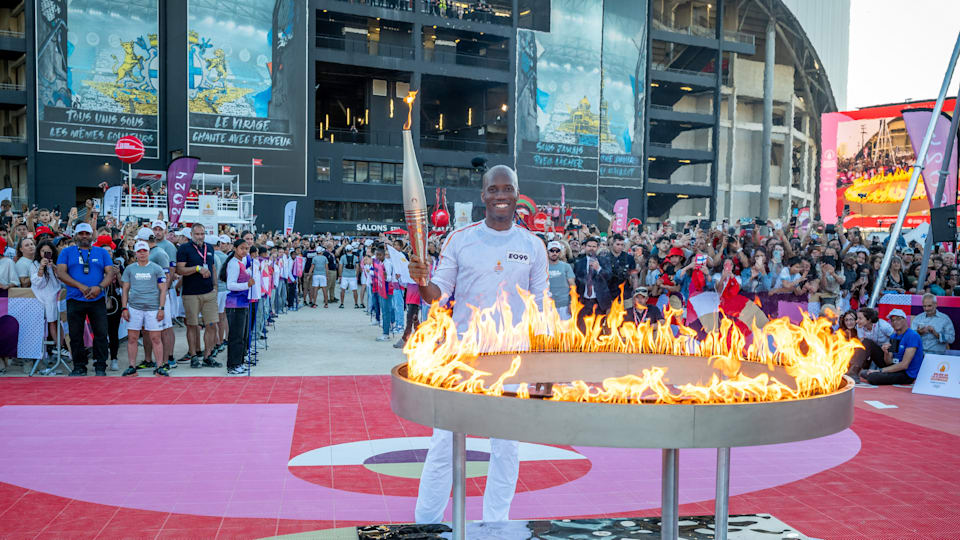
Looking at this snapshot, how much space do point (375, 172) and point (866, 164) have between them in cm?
2771

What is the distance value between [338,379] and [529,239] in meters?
7.17

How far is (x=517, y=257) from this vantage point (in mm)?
4621

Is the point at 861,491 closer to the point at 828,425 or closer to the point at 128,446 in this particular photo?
the point at 828,425

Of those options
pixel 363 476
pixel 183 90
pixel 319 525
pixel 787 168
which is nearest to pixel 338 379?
pixel 363 476

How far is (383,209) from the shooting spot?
46.8 meters

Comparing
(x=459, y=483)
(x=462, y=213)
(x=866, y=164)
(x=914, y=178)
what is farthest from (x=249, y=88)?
(x=459, y=483)

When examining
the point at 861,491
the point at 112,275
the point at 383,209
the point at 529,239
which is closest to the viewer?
the point at 529,239

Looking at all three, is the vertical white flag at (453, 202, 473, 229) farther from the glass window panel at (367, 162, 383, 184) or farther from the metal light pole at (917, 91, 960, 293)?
the glass window panel at (367, 162, 383, 184)

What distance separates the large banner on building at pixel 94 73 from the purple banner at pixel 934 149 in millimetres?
35304

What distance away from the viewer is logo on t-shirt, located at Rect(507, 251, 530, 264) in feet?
15.1

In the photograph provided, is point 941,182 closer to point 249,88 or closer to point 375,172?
point 249,88

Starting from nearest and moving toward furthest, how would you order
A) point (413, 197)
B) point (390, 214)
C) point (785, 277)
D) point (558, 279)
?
point (413, 197)
point (558, 279)
point (785, 277)
point (390, 214)

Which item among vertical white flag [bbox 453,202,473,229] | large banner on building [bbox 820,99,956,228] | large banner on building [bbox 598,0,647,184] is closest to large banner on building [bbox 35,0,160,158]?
vertical white flag [bbox 453,202,473,229]

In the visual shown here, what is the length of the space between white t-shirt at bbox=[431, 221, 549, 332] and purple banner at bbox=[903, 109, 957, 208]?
12165 millimetres
